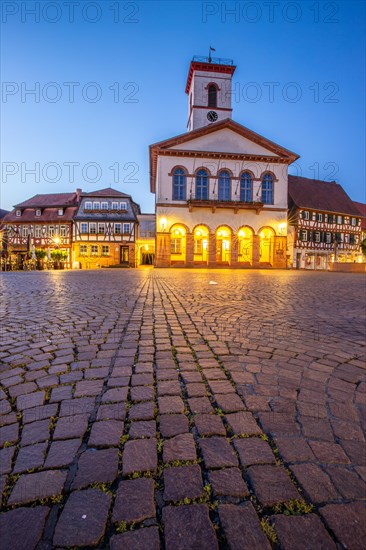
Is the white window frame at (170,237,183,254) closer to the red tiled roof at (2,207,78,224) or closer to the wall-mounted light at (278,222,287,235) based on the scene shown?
the wall-mounted light at (278,222,287,235)

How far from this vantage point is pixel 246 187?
88.7ft

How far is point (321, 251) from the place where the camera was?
37.9m

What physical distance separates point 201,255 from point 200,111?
14466 mm

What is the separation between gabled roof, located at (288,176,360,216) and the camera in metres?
37.1

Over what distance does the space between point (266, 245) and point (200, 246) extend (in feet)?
20.8

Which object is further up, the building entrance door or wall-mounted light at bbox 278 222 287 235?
wall-mounted light at bbox 278 222 287 235

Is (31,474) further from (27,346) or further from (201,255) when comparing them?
(201,255)

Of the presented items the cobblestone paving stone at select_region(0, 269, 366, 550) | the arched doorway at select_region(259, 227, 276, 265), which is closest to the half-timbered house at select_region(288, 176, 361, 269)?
the arched doorway at select_region(259, 227, 276, 265)

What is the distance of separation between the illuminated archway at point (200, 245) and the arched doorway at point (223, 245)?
3.82 feet

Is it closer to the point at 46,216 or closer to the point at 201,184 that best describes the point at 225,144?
the point at 201,184

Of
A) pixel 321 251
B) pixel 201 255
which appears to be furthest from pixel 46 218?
pixel 321 251

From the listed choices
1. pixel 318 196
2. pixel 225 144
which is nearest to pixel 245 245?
pixel 225 144

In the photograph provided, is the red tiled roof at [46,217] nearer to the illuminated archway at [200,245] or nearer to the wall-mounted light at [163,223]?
the wall-mounted light at [163,223]

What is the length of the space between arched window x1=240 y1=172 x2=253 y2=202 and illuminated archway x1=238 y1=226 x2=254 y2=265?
2.62 meters
